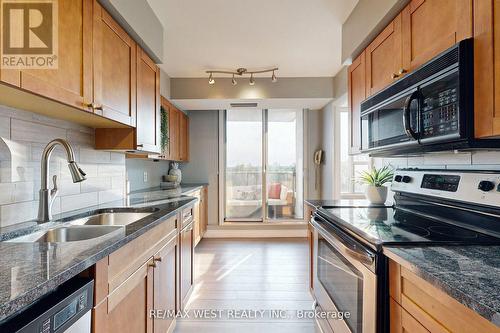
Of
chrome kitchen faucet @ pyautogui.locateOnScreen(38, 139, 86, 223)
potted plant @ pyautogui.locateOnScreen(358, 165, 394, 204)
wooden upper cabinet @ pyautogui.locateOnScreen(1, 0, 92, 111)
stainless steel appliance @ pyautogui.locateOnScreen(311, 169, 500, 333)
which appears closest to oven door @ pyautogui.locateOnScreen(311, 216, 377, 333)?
stainless steel appliance @ pyautogui.locateOnScreen(311, 169, 500, 333)

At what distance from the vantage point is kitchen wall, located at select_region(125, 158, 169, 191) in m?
3.13

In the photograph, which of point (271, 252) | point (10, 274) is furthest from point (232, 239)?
point (10, 274)

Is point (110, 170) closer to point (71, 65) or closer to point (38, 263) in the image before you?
point (71, 65)

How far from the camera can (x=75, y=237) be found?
55.1 inches

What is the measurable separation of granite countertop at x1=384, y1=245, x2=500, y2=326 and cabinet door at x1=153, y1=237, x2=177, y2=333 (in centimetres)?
124

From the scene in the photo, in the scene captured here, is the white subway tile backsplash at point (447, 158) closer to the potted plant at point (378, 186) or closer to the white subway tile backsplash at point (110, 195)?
the potted plant at point (378, 186)

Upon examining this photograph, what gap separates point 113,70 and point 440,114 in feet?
5.76

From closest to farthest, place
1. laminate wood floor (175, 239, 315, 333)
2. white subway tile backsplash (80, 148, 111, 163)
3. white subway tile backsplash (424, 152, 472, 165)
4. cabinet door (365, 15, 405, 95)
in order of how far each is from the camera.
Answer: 1. white subway tile backsplash (424, 152, 472, 165)
2. cabinet door (365, 15, 405, 95)
3. white subway tile backsplash (80, 148, 111, 163)
4. laminate wood floor (175, 239, 315, 333)

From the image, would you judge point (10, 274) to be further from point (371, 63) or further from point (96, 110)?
point (371, 63)

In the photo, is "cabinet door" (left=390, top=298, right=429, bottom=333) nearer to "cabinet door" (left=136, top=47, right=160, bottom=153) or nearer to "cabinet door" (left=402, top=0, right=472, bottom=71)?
"cabinet door" (left=402, top=0, right=472, bottom=71)

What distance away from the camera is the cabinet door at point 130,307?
997 millimetres

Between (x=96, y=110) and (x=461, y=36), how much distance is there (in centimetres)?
172

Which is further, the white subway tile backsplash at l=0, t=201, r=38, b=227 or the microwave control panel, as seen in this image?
the white subway tile backsplash at l=0, t=201, r=38, b=227

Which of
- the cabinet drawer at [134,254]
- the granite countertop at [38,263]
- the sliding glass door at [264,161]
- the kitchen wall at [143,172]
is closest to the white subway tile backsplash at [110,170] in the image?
the kitchen wall at [143,172]
